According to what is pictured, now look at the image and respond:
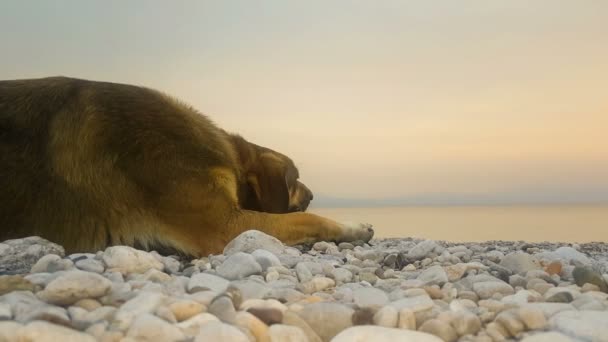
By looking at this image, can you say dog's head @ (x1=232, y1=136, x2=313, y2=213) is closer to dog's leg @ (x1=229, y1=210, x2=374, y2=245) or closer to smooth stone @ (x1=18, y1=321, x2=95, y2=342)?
dog's leg @ (x1=229, y1=210, x2=374, y2=245)

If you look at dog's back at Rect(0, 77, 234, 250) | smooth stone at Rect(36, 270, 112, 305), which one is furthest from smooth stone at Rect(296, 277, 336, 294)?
dog's back at Rect(0, 77, 234, 250)

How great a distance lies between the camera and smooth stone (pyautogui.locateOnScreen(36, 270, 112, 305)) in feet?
6.38

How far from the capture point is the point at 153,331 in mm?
1623

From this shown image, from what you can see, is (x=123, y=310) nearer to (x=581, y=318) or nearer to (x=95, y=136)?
(x=581, y=318)

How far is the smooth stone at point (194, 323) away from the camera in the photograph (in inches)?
66.3

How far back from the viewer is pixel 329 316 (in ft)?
5.89

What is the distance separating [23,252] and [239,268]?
141 cm

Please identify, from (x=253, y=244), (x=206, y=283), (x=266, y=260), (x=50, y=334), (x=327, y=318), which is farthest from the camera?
(x=253, y=244)

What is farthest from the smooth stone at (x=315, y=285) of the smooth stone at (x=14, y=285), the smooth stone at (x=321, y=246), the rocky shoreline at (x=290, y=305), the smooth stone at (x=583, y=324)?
the smooth stone at (x=321, y=246)

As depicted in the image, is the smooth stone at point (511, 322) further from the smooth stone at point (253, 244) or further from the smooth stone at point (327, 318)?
the smooth stone at point (253, 244)

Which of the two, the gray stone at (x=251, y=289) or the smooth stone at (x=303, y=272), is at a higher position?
the gray stone at (x=251, y=289)

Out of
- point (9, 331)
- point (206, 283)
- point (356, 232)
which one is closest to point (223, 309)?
point (206, 283)

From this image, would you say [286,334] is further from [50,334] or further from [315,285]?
[315,285]

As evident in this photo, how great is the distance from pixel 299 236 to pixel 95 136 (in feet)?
5.07
